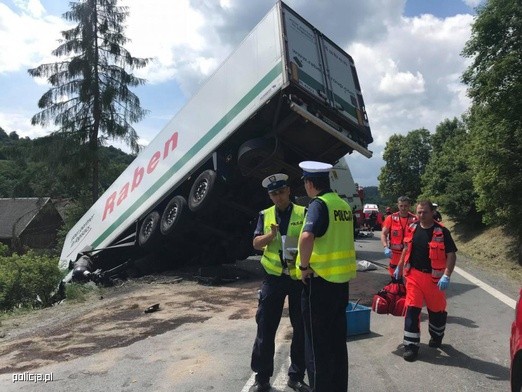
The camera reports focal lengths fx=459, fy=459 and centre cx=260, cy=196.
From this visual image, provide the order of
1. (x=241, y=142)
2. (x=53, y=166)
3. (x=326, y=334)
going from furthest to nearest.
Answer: (x=53, y=166)
(x=241, y=142)
(x=326, y=334)

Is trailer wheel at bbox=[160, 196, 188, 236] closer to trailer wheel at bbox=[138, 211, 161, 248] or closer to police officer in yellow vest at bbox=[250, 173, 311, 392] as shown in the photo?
trailer wheel at bbox=[138, 211, 161, 248]

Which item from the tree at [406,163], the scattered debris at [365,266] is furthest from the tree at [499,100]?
the tree at [406,163]

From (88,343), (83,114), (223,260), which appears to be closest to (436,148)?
(83,114)

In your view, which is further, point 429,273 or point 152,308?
point 152,308

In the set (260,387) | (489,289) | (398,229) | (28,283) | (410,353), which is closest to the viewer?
(260,387)

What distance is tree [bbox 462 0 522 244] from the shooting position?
12.8 metres

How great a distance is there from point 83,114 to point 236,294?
19.3 meters

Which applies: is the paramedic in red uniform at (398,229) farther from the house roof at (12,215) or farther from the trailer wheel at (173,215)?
the house roof at (12,215)

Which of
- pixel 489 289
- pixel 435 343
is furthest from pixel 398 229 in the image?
pixel 489 289

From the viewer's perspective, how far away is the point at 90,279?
9.96 meters

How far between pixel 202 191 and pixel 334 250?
19.0 ft

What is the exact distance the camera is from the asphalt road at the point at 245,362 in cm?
365

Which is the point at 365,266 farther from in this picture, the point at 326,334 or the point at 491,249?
the point at 491,249

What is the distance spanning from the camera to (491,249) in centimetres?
1455
